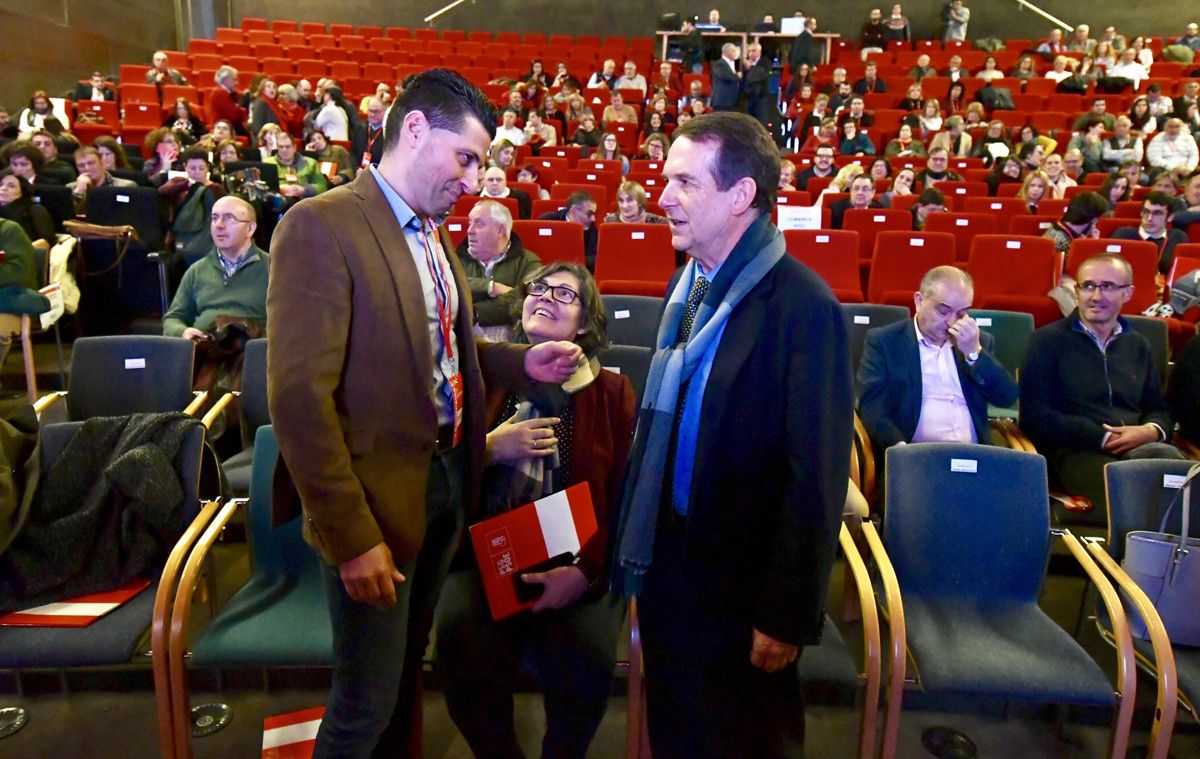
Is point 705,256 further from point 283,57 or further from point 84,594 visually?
point 283,57

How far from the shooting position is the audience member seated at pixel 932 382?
7.74 ft

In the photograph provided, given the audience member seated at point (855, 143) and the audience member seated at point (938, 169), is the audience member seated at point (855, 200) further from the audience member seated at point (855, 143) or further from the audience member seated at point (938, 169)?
the audience member seated at point (855, 143)

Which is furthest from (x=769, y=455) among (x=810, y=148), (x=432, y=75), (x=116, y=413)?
(x=810, y=148)

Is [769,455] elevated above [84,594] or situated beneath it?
elevated above

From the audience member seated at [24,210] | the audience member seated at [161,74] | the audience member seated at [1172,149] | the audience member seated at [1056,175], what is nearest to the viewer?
the audience member seated at [24,210]

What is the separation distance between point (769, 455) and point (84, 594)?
159 centimetres

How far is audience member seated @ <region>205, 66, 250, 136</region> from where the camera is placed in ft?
26.2

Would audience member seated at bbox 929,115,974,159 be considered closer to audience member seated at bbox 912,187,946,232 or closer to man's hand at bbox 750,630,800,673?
audience member seated at bbox 912,187,946,232

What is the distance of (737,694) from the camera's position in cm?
123

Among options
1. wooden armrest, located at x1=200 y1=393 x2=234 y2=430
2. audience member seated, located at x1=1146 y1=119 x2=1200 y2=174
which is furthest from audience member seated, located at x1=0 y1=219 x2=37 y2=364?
audience member seated, located at x1=1146 y1=119 x2=1200 y2=174

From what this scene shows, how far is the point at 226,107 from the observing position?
8.02m

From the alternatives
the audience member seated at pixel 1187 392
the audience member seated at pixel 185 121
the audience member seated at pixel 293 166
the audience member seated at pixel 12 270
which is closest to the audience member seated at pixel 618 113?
the audience member seated at pixel 293 166

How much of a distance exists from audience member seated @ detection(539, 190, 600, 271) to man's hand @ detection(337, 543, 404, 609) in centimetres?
332

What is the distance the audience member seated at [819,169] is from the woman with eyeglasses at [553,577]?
17.3 feet
